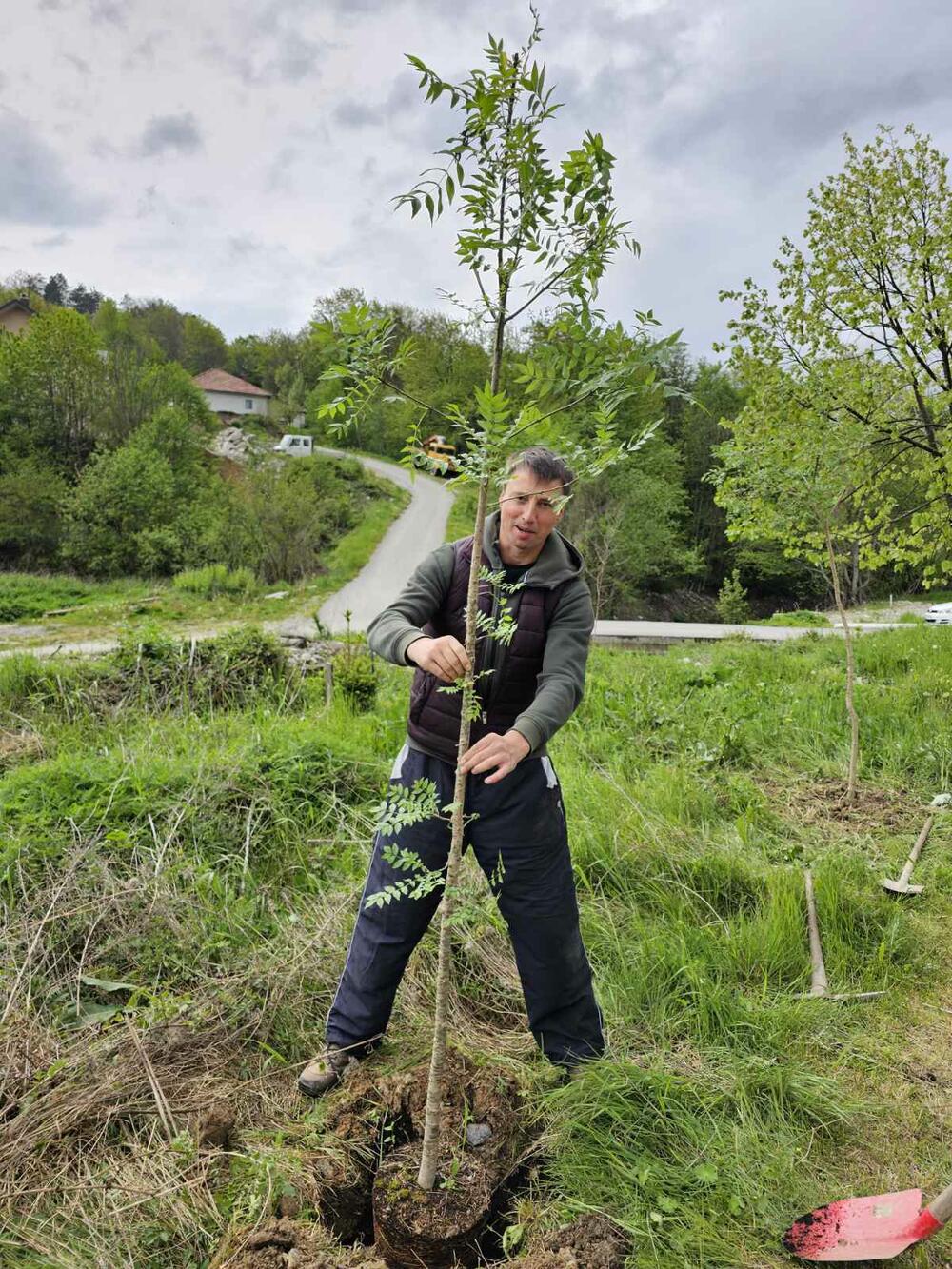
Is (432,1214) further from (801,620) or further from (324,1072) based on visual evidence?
(801,620)

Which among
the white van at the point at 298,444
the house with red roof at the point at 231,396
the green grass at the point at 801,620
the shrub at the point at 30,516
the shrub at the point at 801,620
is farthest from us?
the house with red roof at the point at 231,396

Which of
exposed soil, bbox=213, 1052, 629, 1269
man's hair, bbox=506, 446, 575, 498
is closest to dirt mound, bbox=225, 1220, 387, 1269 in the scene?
exposed soil, bbox=213, 1052, 629, 1269

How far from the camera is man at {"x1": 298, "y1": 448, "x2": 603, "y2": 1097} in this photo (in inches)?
84.4

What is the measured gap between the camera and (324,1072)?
7.73ft

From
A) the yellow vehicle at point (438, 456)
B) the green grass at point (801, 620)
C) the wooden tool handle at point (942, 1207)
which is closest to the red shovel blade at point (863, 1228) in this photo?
the wooden tool handle at point (942, 1207)

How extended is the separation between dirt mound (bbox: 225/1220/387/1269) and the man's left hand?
120 cm

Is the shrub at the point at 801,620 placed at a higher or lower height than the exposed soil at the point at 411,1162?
higher

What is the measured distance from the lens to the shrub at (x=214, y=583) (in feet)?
58.5

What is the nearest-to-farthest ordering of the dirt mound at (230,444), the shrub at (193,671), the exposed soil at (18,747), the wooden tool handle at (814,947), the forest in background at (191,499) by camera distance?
the wooden tool handle at (814,947), the exposed soil at (18,747), the shrub at (193,671), the forest in background at (191,499), the dirt mound at (230,444)

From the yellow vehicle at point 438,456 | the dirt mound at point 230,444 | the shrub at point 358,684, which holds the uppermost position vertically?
the dirt mound at point 230,444

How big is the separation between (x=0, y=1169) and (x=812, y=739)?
5431 millimetres

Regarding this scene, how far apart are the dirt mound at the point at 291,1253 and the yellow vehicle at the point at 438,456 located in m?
1.90

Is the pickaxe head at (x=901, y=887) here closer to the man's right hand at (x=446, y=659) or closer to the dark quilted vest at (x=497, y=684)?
the dark quilted vest at (x=497, y=684)

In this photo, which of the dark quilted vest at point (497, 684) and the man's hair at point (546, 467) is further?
the dark quilted vest at point (497, 684)
